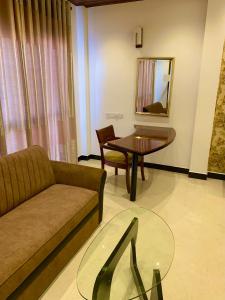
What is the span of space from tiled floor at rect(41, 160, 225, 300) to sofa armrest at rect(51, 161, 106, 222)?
50 cm

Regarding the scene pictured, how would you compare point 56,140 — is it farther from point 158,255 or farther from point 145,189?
point 158,255

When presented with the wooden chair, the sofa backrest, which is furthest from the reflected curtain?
the sofa backrest

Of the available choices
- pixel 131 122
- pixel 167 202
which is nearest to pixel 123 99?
pixel 131 122

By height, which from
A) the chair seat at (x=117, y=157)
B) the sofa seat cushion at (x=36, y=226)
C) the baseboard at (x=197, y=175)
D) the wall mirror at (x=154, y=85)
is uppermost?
the wall mirror at (x=154, y=85)

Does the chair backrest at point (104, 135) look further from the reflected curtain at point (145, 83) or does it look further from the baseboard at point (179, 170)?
the baseboard at point (179, 170)

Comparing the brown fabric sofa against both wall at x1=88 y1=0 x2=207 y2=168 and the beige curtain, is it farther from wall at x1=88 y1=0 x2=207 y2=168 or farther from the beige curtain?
wall at x1=88 y1=0 x2=207 y2=168

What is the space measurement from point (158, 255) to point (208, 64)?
2.71m

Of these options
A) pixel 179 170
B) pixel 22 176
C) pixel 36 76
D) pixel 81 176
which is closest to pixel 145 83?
pixel 179 170

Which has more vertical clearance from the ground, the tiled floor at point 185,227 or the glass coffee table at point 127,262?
the glass coffee table at point 127,262

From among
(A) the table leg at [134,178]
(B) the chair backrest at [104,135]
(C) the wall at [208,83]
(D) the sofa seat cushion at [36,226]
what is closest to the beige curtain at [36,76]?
(B) the chair backrest at [104,135]

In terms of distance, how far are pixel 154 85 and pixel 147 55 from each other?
0.48m

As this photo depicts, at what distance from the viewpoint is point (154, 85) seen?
3.62 meters

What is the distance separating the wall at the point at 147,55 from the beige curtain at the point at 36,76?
605mm

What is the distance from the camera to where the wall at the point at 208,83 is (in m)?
2.99
